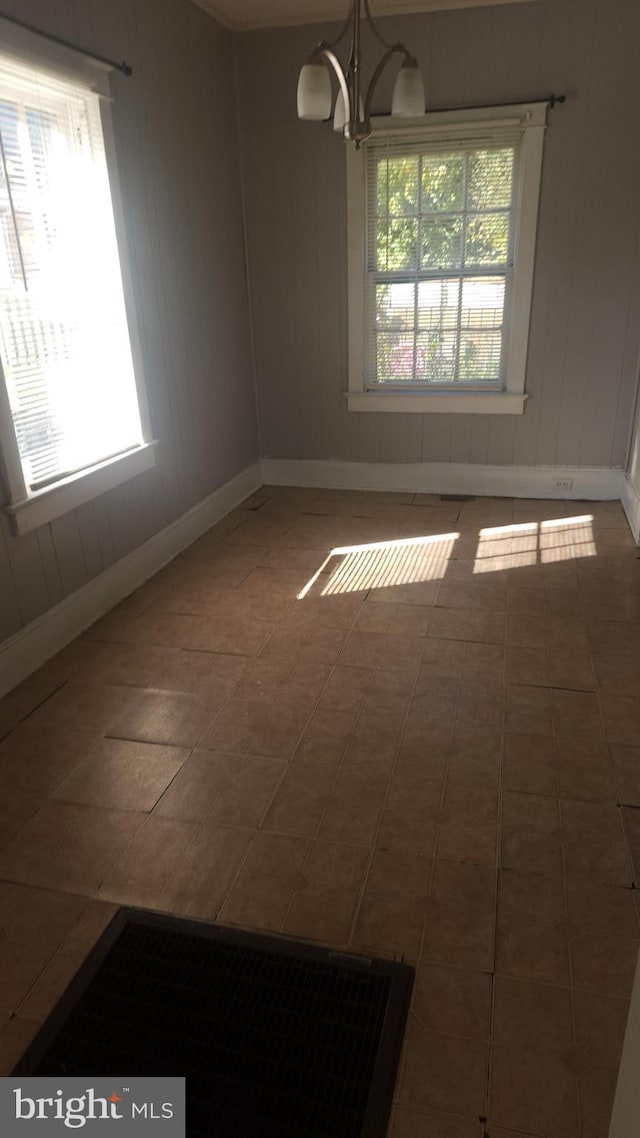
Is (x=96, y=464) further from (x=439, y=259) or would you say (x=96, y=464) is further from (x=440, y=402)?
(x=439, y=259)

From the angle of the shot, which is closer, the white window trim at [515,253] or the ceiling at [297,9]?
the ceiling at [297,9]

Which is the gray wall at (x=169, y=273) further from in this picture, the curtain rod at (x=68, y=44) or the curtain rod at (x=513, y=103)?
the curtain rod at (x=513, y=103)

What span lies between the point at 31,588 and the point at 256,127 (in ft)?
10.9

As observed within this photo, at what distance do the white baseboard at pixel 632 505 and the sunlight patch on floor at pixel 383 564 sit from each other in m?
0.98

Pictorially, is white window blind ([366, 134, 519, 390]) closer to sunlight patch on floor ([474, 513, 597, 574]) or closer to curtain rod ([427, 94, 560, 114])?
curtain rod ([427, 94, 560, 114])

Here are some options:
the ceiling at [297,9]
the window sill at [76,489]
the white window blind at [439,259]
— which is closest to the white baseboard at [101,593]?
the window sill at [76,489]

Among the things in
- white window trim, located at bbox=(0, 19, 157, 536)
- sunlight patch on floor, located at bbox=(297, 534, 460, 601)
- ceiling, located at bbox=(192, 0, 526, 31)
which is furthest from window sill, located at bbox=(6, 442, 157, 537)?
ceiling, located at bbox=(192, 0, 526, 31)

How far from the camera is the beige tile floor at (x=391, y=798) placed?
4.89ft

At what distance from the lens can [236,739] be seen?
241 centimetres

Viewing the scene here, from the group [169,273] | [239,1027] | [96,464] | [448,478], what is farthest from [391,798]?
[448,478]

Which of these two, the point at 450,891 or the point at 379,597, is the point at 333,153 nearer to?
the point at 379,597

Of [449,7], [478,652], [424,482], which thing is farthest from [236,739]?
[449,7]

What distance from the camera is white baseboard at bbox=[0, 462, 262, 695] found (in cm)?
279

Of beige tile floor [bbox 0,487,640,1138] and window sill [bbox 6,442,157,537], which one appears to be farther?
window sill [bbox 6,442,157,537]
